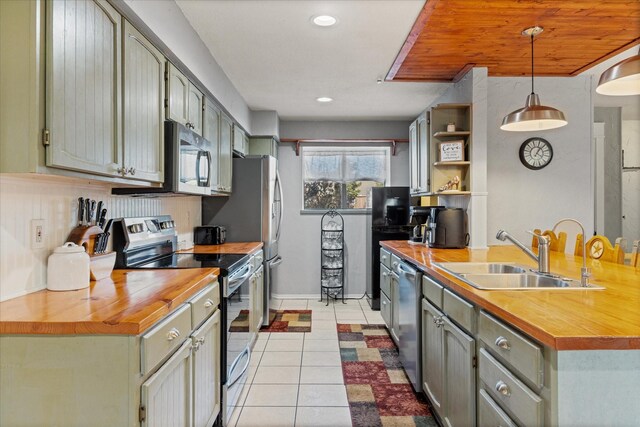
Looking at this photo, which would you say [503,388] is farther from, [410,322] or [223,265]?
[223,265]

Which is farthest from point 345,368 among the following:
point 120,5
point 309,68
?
point 120,5

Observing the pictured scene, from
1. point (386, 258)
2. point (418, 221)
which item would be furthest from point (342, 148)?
point (386, 258)

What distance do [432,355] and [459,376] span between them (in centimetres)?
45

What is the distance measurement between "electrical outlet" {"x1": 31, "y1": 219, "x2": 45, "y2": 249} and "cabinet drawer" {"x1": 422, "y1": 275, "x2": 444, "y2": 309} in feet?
6.10

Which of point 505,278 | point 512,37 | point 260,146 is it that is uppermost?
point 512,37

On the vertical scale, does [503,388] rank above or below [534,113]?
below

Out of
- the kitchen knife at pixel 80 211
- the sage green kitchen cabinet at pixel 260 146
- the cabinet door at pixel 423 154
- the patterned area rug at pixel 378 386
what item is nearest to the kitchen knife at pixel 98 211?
the kitchen knife at pixel 80 211

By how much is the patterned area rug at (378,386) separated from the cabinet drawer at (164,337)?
1238 millimetres

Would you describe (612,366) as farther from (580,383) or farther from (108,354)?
(108,354)

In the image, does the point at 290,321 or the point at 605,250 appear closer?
the point at 605,250

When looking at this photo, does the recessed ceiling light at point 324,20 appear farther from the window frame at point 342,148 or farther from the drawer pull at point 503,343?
the window frame at point 342,148

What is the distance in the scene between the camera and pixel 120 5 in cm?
163

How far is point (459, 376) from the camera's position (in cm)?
176

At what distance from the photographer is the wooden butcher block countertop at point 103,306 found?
115 centimetres
